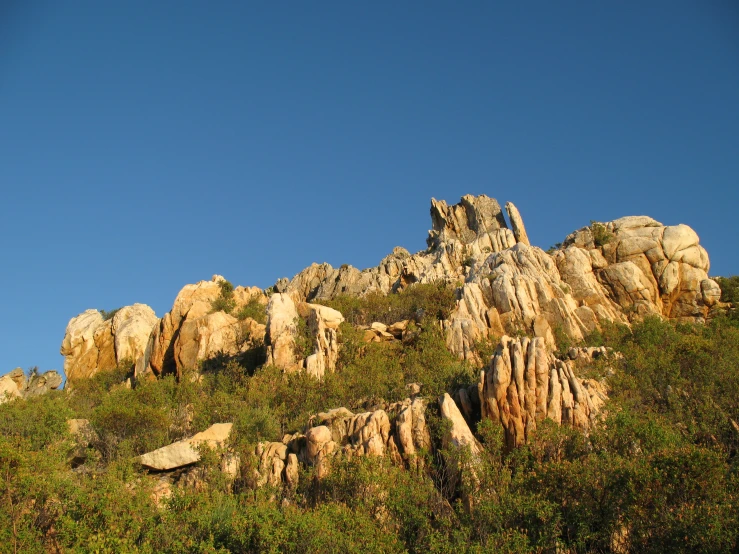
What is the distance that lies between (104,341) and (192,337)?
1316 cm

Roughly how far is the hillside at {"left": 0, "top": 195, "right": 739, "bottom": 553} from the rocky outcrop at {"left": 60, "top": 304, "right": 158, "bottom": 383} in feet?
0.68

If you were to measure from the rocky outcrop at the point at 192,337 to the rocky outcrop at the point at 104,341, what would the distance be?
243cm

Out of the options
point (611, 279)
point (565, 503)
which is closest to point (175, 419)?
point (565, 503)

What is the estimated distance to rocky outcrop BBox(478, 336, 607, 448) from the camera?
35.0 meters

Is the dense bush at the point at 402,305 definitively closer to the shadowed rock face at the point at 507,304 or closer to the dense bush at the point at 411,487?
the shadowed rock face at the point at 507,304

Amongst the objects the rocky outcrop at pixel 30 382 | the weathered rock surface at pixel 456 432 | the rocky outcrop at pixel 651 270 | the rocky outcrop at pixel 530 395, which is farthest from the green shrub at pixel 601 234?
the rocky outcrop at pixel 30 382

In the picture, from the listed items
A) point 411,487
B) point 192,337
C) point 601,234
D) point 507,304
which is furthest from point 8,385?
point 601,234

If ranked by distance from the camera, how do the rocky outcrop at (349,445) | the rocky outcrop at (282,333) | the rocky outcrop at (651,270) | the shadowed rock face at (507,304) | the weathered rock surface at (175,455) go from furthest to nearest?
1. the rocky outcrop at (651,270)
2. the shadowed rock face at (507,304)
3. the rocky outcrop at (282,333)
4. the weathered rock surface at (175,455)
5. the rocky outcrop at (349,445)

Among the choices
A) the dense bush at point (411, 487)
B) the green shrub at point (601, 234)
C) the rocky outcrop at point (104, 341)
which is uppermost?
the green shrub at point (601, 234)

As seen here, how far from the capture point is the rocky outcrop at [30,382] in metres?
58.2

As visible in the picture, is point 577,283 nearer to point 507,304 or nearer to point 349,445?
point 507,304

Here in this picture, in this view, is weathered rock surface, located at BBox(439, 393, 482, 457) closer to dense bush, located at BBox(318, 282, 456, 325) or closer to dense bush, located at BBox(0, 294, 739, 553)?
dense bush, located at BBox(0, 294, 739, 553)

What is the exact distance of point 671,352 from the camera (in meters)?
48.6

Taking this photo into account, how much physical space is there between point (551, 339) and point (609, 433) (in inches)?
814
